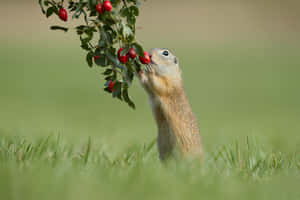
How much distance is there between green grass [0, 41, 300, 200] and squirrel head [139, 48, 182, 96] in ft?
1.97

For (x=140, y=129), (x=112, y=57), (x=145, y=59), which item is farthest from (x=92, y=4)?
(x=140, y=129)

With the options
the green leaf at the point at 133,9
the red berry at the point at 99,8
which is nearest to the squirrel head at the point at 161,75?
the green leaf at the point at 133,9

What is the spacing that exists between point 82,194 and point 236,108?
8901 millimetres

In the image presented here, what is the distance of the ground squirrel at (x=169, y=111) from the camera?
4.18 m

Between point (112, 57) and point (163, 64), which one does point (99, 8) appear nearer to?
point (112, 57)

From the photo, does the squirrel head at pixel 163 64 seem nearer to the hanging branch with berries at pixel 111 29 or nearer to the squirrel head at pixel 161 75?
the squirrel head at pixel 161 75

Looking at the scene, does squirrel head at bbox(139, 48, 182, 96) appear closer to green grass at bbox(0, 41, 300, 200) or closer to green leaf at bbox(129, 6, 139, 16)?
green grass at bbox(0, 41, 300, 200)

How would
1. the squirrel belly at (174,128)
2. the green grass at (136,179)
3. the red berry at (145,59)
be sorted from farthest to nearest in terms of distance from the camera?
the squirrel belly at (174,128), the red berry at (145,59), the green grass at (136,179)

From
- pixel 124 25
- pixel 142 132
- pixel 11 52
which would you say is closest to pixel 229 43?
pixel 11 52

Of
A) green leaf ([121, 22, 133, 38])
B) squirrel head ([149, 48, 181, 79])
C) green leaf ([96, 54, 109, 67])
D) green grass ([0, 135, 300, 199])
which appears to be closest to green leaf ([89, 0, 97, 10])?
green leaf ([121, 22, 133, 38])

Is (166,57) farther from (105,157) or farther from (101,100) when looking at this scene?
(101,100)

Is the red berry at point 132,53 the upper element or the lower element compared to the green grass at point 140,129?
upper

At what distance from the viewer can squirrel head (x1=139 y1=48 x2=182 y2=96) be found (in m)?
4.33

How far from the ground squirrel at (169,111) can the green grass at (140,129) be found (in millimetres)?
185
